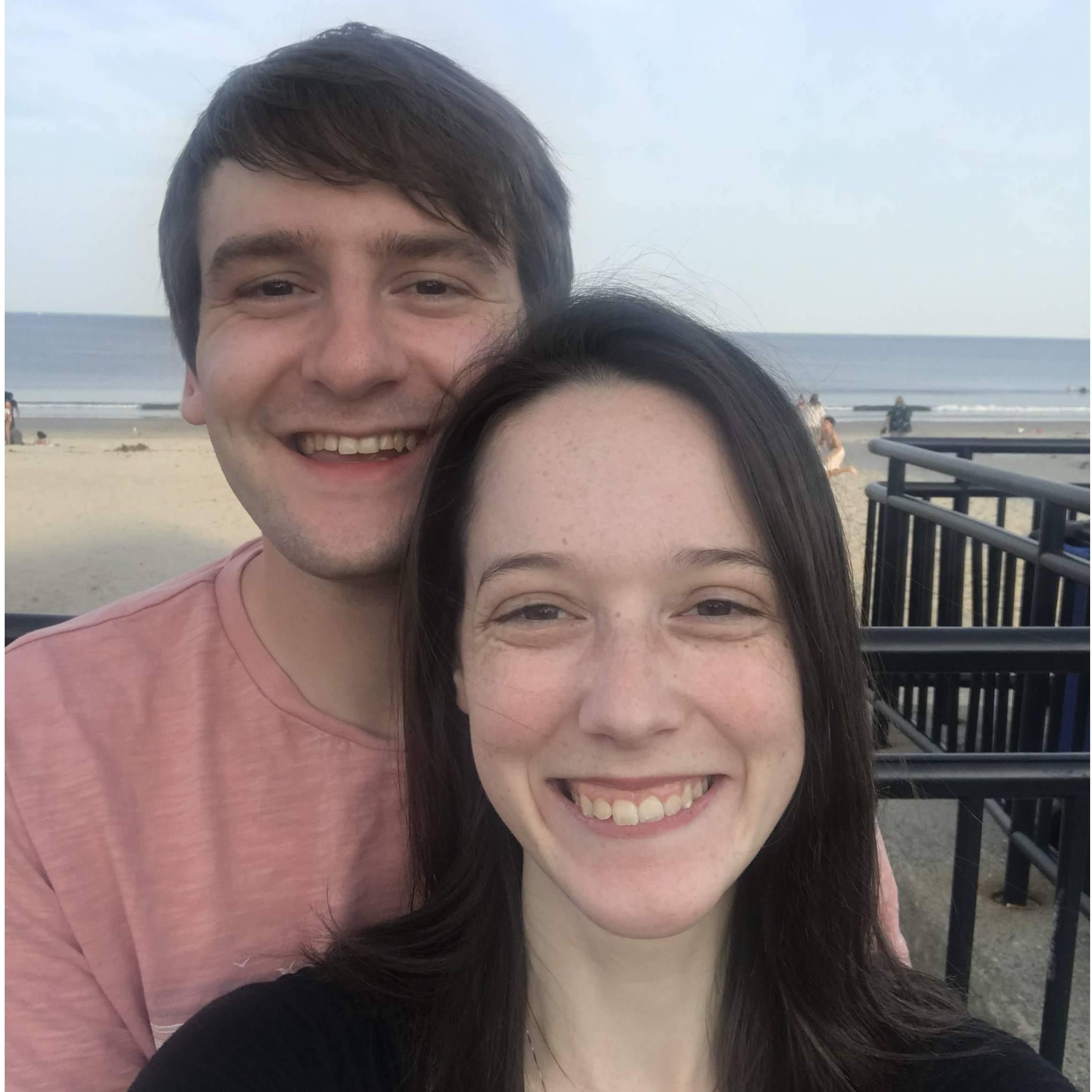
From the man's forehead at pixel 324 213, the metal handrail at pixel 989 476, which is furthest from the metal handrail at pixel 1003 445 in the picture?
the man's forehead at pixel 324 213

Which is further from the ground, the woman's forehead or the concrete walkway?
the woman's forehead

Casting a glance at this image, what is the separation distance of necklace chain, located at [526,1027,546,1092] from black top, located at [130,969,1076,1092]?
0.77ft

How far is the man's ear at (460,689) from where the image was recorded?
1764mm

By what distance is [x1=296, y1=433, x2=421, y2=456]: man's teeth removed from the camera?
1969 mm

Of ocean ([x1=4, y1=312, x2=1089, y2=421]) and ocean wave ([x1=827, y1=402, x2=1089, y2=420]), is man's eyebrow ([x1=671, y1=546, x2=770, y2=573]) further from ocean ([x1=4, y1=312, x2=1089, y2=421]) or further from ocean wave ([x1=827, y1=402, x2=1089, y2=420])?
ocean wave ([x1=827, y1=402, x2=1089, y2=420])

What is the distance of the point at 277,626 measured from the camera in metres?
2.06

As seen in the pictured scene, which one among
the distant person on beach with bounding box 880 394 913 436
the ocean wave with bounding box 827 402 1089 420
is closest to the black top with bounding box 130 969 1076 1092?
the distant person on beach with bounding box 880 394 913 436

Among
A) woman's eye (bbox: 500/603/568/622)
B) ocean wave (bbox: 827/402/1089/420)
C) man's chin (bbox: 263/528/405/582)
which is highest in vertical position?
ocean wave (bbox: 827/402/1089/420)

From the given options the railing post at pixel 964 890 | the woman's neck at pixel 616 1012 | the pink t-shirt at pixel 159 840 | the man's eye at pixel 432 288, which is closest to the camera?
Result: the woman's neck at pixel 616 1012

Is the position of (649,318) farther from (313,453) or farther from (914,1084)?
(914,1084)

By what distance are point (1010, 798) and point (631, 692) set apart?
1.09m

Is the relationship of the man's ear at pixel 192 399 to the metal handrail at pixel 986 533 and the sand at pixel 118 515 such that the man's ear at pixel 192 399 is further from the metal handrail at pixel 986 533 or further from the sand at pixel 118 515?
the sand at pixel 118 515

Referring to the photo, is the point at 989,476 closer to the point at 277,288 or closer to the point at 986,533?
the point at 986,533

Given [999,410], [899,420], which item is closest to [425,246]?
[899,420]
